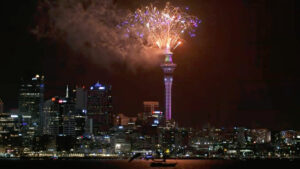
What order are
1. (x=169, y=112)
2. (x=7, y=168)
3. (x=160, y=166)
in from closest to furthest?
(x=7, y=168)
(x=160, y=166)
(x=169, y=112)

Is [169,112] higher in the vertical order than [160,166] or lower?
higher

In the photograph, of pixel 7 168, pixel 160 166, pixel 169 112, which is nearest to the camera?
pixel 7 168

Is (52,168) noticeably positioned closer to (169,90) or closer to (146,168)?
(146,168)

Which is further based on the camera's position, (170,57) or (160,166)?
(170,57)

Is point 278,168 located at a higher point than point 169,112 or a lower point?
lower

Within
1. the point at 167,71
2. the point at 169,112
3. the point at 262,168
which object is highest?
the point at 167,71

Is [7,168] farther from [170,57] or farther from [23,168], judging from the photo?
[170,57]

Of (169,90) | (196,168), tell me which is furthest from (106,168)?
(169,90)

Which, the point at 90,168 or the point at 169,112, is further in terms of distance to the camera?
the point at 169,112

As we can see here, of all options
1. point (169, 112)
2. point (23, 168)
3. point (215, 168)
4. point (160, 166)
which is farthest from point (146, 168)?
point (169, 112)
